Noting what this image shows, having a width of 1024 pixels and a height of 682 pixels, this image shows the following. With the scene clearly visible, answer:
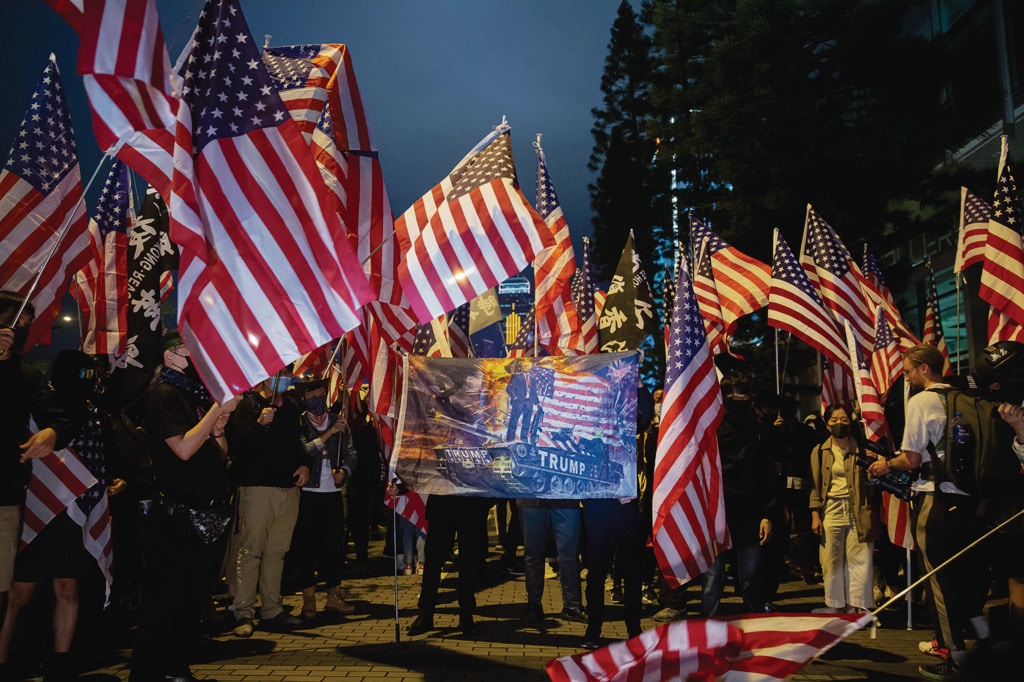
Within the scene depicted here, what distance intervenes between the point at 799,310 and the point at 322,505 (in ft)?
21.1

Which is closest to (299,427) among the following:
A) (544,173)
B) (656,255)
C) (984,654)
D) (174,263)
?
(174,263)

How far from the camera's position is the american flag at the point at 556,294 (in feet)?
31.8

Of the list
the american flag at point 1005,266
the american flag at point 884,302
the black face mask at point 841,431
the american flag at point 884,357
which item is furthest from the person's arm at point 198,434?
the american flag at point 884,302

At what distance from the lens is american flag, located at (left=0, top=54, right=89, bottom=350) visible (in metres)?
7.71

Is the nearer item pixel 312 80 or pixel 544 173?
pixel 312 80

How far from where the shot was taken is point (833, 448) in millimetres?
8766

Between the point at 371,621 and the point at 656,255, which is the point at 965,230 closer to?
the point at 371,621

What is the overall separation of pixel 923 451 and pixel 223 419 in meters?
5.27

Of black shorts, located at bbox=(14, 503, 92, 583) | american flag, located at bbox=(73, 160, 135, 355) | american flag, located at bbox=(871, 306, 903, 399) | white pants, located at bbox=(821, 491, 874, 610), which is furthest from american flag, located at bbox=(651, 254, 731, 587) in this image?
american flag, located at bbox=(73, 160, 135, 355)

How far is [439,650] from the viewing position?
7.24m

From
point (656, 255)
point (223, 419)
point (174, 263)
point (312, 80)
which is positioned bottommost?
point (223, 419)

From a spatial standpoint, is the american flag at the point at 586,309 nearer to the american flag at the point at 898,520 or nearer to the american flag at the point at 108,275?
the american flag at the point at 898,520

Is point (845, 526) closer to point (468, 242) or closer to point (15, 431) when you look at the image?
point (468, 242)

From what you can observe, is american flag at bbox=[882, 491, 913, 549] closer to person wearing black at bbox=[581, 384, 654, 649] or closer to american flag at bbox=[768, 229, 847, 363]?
american flag at bbox=[768, 229, 847, 363]
